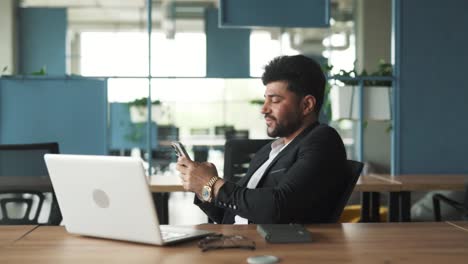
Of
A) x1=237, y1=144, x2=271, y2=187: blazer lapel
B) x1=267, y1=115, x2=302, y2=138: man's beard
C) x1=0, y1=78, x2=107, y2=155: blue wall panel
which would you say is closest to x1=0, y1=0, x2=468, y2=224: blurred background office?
x1=0, y1=78, x2=107, y2=155: blue wall panel

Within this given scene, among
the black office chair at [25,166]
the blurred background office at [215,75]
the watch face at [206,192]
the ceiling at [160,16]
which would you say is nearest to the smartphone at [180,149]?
the watch face at [206,192]

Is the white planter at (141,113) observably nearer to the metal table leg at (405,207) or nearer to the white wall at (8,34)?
the white wall at (8,34)

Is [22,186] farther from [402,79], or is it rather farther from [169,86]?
[169,86]

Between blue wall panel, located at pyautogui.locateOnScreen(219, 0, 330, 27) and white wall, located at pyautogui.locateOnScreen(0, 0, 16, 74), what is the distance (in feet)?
21.3

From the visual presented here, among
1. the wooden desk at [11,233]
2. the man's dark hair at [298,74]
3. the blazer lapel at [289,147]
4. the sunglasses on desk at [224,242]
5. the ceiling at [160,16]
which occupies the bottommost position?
the wooden desk at [11,233]

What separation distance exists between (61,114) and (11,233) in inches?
97.4

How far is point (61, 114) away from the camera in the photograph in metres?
4.22

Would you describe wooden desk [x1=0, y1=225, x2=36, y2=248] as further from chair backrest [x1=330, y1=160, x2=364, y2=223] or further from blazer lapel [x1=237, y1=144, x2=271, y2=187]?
chair backrest [x1=330, y1=160, x2=364, y2=223]

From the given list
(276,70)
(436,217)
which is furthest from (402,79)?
(276,70)

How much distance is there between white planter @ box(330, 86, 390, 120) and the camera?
4.27 m

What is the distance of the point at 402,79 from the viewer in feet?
14.3

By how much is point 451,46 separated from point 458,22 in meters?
0.18

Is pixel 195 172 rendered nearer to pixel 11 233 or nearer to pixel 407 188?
pixel 11 233

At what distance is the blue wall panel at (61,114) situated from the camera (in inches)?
165
